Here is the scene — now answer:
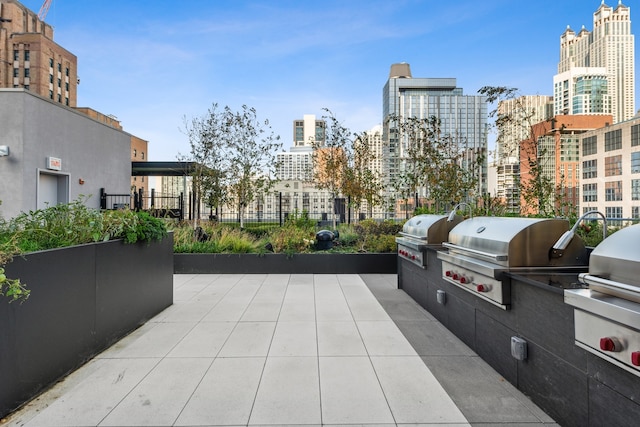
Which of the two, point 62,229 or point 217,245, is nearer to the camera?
point 62,229

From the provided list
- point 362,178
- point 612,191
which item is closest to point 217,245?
point 362,178

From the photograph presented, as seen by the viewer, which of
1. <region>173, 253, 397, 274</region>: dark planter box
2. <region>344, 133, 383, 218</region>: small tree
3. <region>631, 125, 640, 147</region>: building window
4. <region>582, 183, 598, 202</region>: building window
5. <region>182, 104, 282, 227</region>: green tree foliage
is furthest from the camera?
<region>631, 125, 640, 147</region>: building window

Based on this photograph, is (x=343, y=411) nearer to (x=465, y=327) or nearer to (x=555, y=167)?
(x=465, y=327)

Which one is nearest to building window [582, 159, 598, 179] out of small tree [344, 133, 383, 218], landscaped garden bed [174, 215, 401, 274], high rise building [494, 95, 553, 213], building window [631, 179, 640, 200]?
A: building window [631, 179, 640, 200]

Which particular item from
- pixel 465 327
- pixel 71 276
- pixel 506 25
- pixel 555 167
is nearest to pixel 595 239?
pixel 555 167

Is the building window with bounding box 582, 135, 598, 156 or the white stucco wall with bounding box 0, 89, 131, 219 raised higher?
the building window with bounding box 582, 135, 598, 156

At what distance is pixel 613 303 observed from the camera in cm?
141

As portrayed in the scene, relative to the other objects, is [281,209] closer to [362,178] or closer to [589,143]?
[362,178]

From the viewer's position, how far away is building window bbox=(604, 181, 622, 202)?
31.5 metres

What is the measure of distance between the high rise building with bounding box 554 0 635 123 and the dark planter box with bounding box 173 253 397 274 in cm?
729

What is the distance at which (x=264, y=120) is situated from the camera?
11.8 m

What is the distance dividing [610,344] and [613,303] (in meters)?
0.17

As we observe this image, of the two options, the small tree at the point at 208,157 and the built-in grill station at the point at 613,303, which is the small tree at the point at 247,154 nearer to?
the small tree at the point at 208,157

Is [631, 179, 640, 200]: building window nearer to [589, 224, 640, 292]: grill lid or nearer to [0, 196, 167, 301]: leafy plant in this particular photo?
[589, 224, 640, 292]: grill lid
